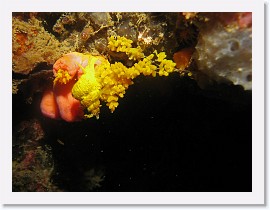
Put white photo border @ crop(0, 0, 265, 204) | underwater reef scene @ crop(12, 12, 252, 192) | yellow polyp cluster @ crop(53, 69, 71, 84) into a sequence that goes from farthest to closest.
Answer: yellow polyp cluster @ crop(53, 69, 71, 84)
underwater reef scene @ crop(12, 12, 252, 192)
white photo border @ crop(0, 0, 265, 204)

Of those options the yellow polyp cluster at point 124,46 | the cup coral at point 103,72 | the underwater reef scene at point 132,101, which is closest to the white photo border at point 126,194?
the underwater reef scene at point 132,101

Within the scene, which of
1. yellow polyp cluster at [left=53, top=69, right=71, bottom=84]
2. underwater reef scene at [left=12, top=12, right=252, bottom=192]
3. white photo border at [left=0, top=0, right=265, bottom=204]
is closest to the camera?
white photo border at [left=0, top=0, right=265, bottom=204]

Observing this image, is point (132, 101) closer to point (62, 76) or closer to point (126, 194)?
point (62, 76)

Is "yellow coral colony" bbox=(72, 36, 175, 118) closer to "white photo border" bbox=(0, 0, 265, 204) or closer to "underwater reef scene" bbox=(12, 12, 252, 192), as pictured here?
"underwater reef scene" bbox=(12, 12, 252, 192)

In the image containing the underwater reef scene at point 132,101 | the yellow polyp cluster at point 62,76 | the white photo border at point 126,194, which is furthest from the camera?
the yellow polyp cluster at point 62,76

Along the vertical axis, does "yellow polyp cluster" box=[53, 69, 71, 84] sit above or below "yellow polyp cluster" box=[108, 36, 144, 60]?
below

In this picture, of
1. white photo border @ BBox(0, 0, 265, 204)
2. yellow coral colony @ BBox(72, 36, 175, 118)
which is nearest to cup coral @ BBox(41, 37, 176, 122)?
yellow coral colony @ BBox(72, 36, 175, 118)

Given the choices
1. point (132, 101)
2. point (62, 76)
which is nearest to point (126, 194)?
point (132, 101)

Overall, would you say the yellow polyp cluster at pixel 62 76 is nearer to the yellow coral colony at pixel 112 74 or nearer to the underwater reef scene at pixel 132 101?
the underwater reef scene at pixel 132 101
